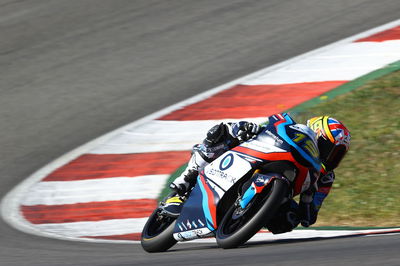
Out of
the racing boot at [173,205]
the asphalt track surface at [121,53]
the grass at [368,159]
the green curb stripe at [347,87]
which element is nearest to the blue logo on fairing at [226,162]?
the racing boot at [173,205]

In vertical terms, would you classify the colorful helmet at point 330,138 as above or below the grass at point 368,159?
above

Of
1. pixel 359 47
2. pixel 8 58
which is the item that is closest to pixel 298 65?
pixel 359 47

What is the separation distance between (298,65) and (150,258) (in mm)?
6106

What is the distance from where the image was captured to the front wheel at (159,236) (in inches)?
235

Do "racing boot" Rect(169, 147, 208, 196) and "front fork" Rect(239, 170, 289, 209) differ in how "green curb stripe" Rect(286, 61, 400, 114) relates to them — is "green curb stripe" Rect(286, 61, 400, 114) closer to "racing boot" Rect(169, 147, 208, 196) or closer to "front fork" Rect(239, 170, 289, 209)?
"racing boot" Rect(169, 147, 208, 196)

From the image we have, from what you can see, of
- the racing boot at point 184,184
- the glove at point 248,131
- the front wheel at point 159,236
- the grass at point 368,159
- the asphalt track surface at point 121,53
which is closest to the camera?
the glove at point 248,131

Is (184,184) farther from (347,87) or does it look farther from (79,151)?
(347,87)

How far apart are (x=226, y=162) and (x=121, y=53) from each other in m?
6.49

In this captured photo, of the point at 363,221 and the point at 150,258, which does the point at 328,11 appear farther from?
the point at 150,258

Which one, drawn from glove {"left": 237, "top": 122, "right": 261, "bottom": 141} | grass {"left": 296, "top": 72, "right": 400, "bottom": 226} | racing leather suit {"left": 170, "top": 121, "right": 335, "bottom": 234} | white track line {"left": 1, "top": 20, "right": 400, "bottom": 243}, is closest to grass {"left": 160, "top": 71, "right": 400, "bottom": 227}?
grass {"left": 296, "top": 72, "right": 400, "bottom": 226}

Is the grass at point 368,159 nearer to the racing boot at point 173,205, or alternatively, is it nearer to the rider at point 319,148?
the rider at point 319,148

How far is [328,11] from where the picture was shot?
42.2ft

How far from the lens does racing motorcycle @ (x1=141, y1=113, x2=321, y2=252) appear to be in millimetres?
5469

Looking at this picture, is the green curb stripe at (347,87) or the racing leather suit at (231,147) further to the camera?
the green curb stripe at (347,87)
